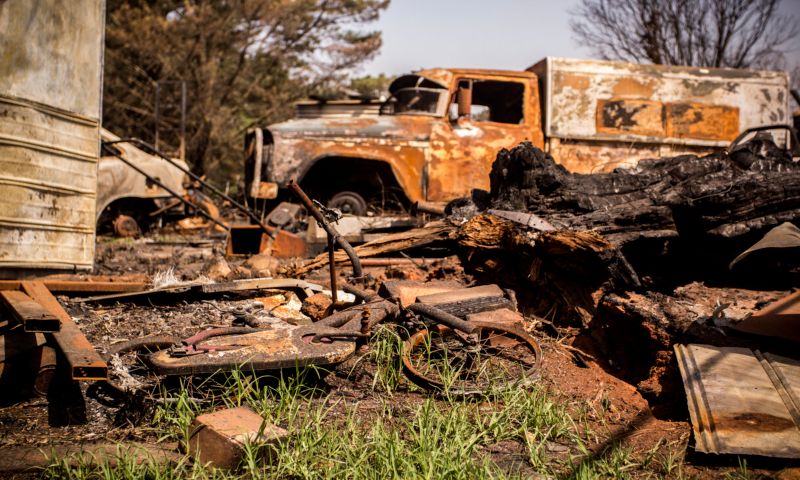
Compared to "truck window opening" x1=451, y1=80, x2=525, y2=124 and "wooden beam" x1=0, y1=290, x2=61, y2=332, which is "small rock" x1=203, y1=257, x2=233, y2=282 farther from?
"truck window opening" x1=451, y1=80, x2=525, y2=124

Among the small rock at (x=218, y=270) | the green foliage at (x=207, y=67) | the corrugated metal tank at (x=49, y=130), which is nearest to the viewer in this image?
the corrugated metal tank at (x=49, y=130)

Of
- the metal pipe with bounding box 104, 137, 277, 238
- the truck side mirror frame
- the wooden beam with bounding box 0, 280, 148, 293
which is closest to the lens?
the wooden beam with bounding box 0, 280, 148, 293

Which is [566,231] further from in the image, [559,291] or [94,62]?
[94,62]

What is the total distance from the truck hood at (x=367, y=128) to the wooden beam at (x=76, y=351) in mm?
4378

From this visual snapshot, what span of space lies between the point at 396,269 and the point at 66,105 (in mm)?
2937

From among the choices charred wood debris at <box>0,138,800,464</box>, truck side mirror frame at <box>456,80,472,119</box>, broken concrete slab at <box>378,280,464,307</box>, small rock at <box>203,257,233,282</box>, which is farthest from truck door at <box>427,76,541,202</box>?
broken concrete slab at <box>378,280,464,307</box>

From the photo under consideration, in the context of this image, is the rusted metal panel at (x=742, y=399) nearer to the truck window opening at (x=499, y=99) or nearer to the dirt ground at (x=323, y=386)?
the dirt ground at (x=323, y=386)

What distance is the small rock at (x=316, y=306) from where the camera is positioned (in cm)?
408

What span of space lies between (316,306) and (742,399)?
2484mm

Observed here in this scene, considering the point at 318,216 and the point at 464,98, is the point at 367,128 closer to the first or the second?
the point at 464,98

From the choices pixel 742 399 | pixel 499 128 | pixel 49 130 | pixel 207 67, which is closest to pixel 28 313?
pixel 49 130

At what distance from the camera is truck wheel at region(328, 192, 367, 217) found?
7762 mm

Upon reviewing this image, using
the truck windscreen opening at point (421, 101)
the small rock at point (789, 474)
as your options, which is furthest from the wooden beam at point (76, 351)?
the truck windscreen opening at point (421, 101)

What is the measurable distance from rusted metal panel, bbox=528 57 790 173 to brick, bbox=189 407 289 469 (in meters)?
6.21
